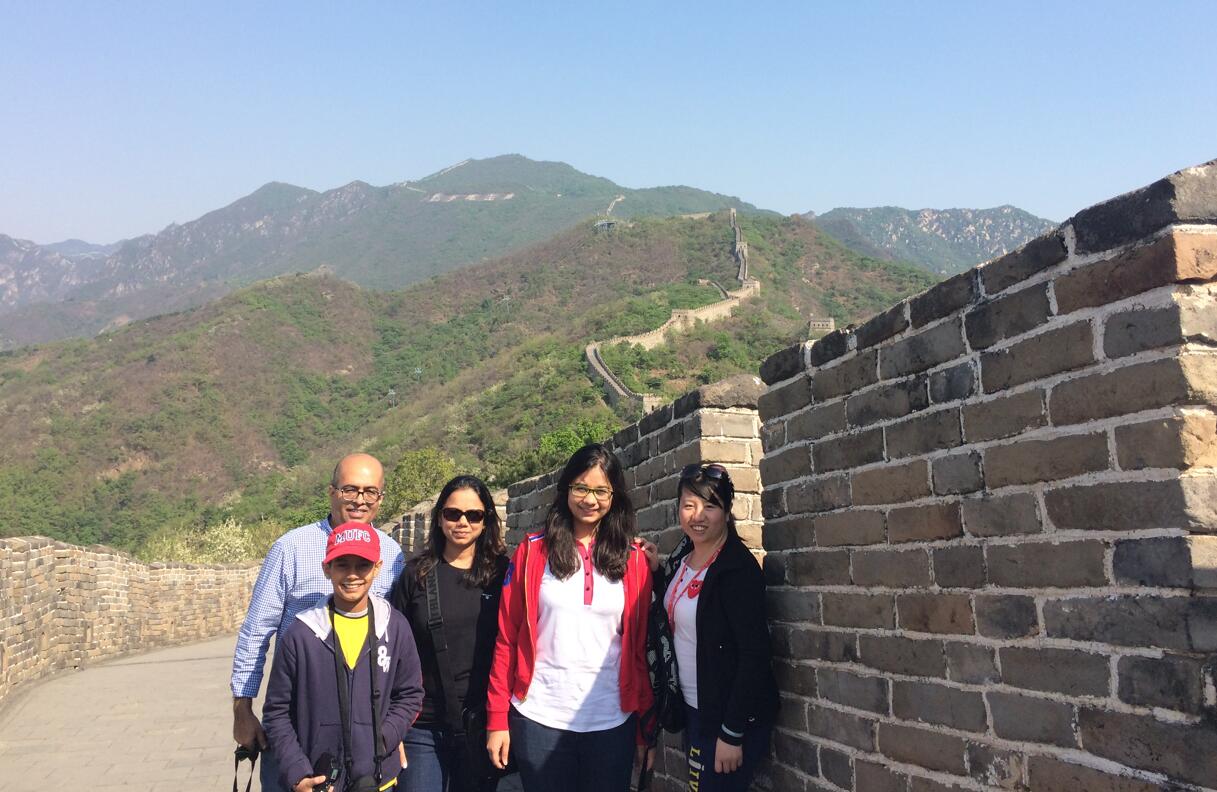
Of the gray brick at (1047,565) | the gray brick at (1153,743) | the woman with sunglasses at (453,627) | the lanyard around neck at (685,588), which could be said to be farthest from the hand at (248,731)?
the gray brick at (1153,743)

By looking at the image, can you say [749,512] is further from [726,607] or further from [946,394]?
[946,394]

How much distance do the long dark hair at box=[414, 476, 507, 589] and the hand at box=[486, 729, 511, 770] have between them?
0.53 meters

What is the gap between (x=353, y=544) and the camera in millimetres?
2908

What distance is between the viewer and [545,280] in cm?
8631

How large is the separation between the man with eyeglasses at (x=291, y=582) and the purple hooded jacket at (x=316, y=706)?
349 millimetres

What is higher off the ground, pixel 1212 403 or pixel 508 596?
pixel 1212 403

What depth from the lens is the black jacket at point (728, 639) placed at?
2.96m

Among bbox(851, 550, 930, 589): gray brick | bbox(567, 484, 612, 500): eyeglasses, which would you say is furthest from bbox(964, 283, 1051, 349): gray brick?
bbox(567, 484, 612, 500): eyeglasses

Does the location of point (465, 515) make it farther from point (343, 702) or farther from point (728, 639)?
point (728, 639)

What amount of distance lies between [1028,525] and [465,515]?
6.39ft

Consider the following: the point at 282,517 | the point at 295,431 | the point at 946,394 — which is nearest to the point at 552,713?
the point at 946,394

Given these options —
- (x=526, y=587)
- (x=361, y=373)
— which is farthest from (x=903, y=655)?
(x=361, y=373)

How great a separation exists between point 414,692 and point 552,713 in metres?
0.45

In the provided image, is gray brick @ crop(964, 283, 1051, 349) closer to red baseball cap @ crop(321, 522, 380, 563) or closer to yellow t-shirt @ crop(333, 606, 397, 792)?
red baseball cap @ crop(321, 522, 380, 563)
